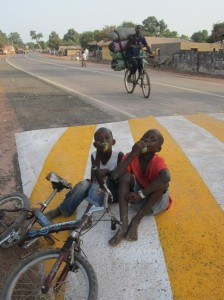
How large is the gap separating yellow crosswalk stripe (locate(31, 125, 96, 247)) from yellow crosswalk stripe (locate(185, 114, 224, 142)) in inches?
77.8

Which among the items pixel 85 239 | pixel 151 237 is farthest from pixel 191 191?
pixel 85 239

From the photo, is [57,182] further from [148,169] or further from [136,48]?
[136,48]

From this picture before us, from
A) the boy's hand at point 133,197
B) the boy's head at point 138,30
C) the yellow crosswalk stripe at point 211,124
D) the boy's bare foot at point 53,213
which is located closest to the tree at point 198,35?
the boy's head at point 138,30

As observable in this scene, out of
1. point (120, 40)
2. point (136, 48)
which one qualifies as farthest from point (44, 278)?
point (120, 40)

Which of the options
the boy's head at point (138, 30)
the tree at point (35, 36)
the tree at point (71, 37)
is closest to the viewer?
the boy's head at point (138, 30)

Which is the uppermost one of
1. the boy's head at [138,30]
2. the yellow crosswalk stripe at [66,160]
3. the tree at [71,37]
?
the tree at [71,37]

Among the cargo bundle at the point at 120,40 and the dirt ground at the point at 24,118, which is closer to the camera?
the dirt ground at the point at 24,118

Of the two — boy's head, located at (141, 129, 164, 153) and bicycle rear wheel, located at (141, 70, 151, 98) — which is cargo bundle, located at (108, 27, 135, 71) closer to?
bicycle rear wheel, located at (141, 70, 151, 98)

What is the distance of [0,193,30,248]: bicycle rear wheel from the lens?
3314 mm

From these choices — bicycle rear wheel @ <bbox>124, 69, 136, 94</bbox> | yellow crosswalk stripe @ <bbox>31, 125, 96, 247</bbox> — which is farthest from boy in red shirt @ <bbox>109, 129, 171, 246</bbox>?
bicycle rear wheel @ <bbox>124, 69, 136, 94</bbox>

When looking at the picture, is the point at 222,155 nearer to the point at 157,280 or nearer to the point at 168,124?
the point at 168,124

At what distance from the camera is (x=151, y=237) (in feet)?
11.1

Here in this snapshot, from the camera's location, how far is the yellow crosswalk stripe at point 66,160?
4270 mm

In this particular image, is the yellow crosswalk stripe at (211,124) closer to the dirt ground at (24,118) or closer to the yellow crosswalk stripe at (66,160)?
the dirt ground at (24,118)
